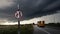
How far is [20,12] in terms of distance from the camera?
21.5m

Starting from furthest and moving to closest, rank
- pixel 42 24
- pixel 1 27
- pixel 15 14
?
pixel 42 24
pixel 1 27
pixel 15 14

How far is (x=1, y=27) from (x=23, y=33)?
705cm

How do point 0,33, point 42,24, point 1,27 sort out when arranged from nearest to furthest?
point 0,33
point 1,27
point 42,24

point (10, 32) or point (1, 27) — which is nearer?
point (10, 32)

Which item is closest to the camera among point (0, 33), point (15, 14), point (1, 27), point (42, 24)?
point (15, 14)

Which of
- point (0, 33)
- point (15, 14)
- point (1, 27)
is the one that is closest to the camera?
point (15, 14)

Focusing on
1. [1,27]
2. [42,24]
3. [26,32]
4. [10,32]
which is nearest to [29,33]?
[26,32]

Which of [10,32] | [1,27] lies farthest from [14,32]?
[1,27]

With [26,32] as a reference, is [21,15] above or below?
above

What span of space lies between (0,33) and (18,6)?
7670 mm

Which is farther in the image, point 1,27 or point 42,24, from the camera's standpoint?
point 42,24

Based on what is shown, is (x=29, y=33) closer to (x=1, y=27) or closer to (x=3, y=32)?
(x=3, y=32)

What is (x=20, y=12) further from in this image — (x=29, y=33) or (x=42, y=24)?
(x=42, y=24)

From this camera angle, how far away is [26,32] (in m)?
29.2
